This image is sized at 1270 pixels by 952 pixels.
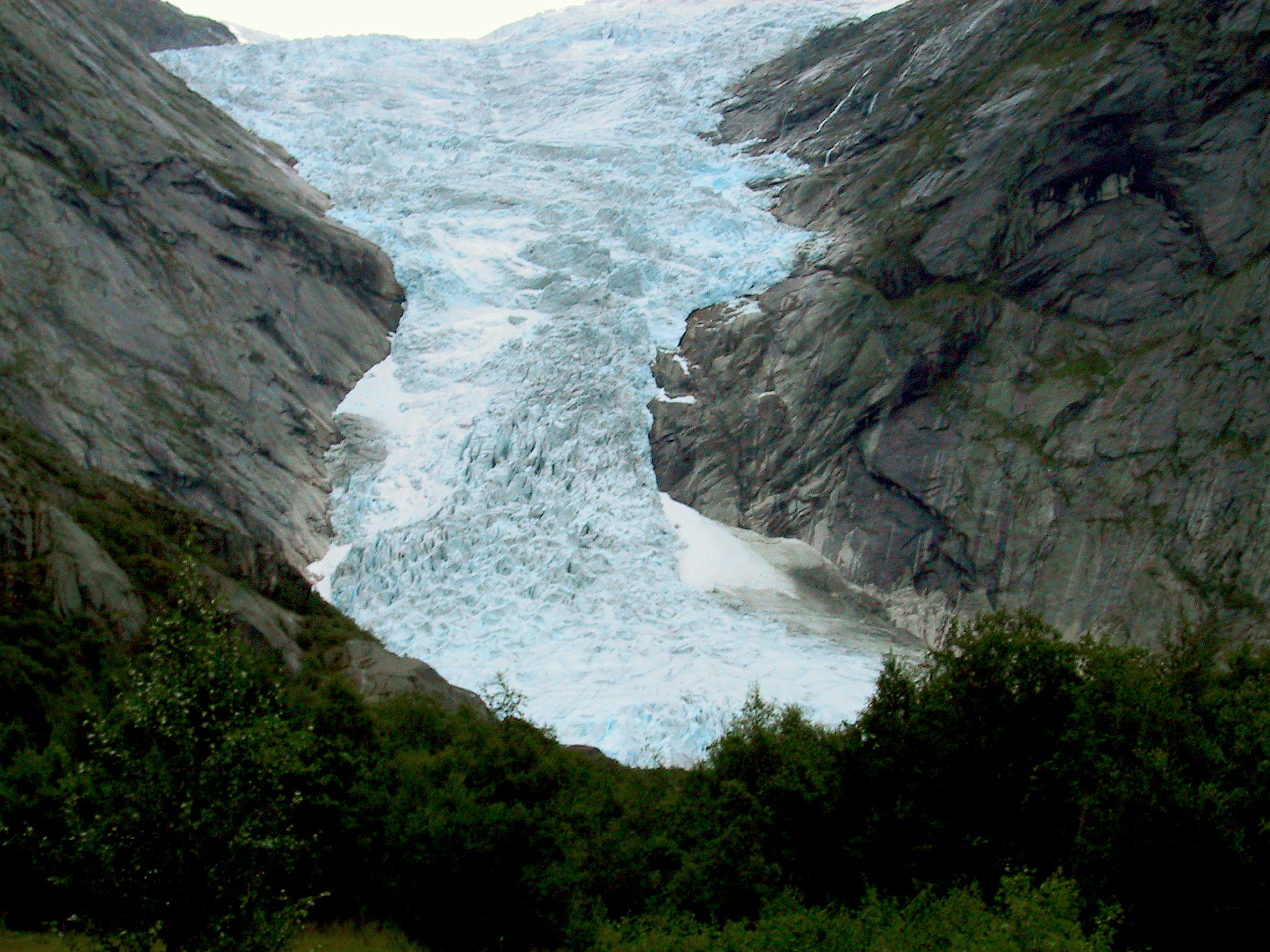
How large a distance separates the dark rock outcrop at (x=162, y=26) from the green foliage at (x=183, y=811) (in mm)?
79180

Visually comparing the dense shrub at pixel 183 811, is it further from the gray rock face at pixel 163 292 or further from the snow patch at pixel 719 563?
the snow patch at pixel 719 563

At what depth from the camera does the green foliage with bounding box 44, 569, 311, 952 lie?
6.98 metres

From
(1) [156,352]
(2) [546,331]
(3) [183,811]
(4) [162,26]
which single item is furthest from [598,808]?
(4) [162,26]

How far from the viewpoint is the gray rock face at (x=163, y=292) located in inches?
1250

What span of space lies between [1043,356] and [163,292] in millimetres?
32635

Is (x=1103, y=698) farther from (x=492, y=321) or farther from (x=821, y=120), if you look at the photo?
(x=821, y=120)

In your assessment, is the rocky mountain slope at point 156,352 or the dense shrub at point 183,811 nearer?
the dense shrub at point 183,811

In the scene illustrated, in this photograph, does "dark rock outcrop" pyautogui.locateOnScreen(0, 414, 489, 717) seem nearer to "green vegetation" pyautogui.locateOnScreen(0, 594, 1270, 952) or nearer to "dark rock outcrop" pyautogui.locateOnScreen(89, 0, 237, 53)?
"green vegetation" pyautogui.locateOnScreen(0, 594, 1270, 952)

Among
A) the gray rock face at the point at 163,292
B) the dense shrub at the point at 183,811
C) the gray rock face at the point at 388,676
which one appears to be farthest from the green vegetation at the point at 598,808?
the gray rock face at the point at 163,292

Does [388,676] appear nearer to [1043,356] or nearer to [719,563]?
[719,563]

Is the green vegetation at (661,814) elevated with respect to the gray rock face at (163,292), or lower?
lower

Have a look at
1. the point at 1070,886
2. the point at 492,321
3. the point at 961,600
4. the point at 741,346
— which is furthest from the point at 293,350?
the point at 1070,886

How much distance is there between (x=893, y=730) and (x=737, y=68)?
63.7m

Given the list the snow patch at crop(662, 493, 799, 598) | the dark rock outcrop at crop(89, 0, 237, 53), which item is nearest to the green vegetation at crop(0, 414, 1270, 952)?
the snow patch at crop(662, 493, 799, 598)
